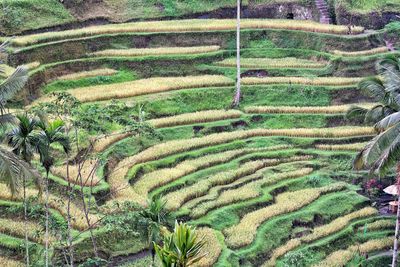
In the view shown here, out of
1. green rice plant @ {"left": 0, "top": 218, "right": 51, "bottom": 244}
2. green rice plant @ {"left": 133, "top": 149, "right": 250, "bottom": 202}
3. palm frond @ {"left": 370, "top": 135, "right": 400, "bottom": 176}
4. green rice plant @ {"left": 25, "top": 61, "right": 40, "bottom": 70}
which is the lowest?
green rice plant @ {"left": 133, "top": 149, "right": 250, "bottom": 202}

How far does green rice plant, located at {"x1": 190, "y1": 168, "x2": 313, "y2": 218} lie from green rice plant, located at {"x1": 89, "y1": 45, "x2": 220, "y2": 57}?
9597 millimetres

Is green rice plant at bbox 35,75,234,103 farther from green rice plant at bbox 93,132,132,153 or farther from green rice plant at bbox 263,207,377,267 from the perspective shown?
green rice plant at bbox 263,207,377,267

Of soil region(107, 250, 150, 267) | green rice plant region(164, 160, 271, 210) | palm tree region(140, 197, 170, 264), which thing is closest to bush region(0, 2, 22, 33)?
green rice plant region(164, 160, 271, 210)

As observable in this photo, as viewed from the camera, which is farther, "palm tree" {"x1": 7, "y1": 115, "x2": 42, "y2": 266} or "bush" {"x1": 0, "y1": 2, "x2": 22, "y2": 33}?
"bush" {"x1": 0, "y1": 2, "x2": 22, "y2": 33}

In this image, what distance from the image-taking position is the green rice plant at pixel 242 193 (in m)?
23.2

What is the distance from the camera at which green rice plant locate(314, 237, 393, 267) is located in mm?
21922

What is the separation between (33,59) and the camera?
103 ft

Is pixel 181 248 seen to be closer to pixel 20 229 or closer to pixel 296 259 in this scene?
pixel 296 259

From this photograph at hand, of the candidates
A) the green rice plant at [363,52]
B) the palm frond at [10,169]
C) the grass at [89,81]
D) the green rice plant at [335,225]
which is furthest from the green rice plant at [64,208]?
the green rice plant at [363,52]

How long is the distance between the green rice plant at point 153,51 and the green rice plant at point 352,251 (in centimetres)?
1391

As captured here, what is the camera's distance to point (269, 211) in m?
23.8

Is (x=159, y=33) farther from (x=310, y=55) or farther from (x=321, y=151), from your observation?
(x=321, y=151)

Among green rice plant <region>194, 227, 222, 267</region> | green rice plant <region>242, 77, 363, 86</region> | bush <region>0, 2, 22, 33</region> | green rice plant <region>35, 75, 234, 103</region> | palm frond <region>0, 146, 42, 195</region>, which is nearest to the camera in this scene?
palm frond <region>0, 146, 42, 195</region>

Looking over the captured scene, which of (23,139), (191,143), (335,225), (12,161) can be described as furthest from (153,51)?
(12,161)
